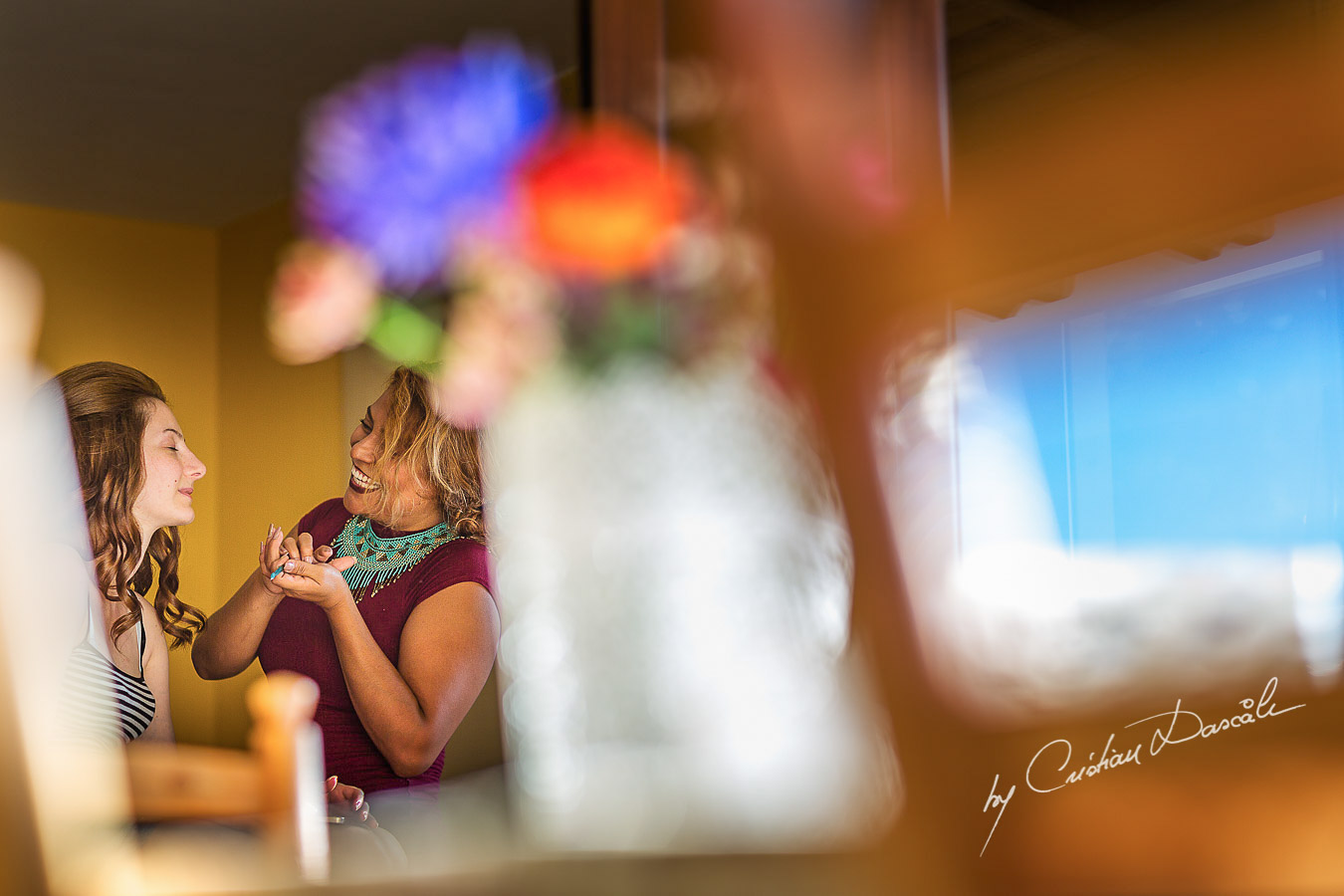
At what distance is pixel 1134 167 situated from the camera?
922 mm

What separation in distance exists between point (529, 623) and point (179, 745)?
308mm

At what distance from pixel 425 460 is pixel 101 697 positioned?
330 millimetres

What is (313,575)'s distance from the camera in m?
1.05

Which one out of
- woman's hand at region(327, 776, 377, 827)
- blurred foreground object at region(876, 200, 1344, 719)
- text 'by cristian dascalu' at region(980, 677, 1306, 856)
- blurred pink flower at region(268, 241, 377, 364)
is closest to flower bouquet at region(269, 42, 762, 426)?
blurred pink flower at region(268, 241, 377, 364)

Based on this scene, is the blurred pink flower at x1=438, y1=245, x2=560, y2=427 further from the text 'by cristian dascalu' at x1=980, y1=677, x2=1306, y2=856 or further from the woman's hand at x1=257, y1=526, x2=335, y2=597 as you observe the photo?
the text 'by cristian dascalu' at x1=980, y1=677, x2=1306, y2=856

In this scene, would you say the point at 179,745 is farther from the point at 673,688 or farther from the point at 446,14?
the point at 446,14

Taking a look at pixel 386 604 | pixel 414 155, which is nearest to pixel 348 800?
pixel 386 604

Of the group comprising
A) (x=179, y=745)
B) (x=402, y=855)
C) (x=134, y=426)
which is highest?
(x=134, y=426)

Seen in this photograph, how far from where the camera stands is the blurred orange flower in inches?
42.0

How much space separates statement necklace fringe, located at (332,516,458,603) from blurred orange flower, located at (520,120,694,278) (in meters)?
0.28

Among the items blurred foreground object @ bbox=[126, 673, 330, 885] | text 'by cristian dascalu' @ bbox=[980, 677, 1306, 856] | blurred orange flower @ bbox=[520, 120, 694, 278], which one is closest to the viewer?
text 'by cristian dascalu' @ bbox=[980, 677, 1306, 856]

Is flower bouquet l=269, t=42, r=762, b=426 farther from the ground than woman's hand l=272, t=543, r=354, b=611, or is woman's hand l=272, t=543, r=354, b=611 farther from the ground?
flower bouquet l=269, t=42, r=762, b=426

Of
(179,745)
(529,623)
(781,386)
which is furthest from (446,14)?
(179,745)

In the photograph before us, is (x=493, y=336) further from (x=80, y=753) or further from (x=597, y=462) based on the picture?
(x=80, y=753)
